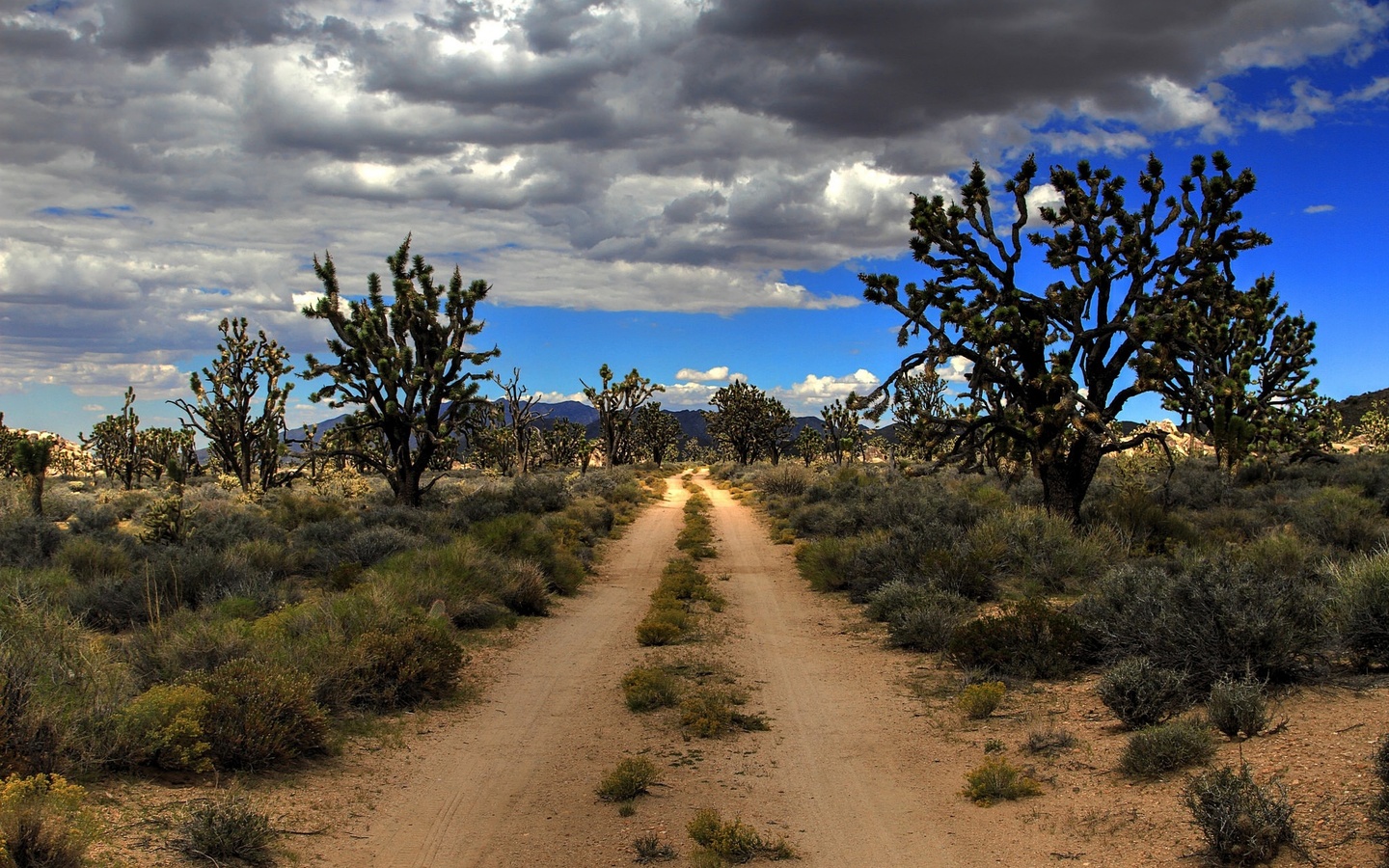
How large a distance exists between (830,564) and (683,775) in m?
9.99

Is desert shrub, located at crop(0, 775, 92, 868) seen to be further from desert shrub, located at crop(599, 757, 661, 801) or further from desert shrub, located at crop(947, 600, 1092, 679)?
desert shrub, located at crop(947, 600, 1092, 679)

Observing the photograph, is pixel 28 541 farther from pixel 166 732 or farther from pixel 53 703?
pixel 166 732

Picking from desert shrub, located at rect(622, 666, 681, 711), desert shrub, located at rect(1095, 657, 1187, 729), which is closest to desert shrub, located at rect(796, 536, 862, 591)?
desert shrub, located at rect(622, 666, 681, 711)

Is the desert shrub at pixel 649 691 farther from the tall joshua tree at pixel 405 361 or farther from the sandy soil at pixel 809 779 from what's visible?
the tall joshua tree at pixel 405 361

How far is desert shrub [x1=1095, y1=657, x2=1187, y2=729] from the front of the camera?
7.23m

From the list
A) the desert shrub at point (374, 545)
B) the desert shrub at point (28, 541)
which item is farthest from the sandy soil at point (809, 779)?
the desert shrub at point (28, 541)

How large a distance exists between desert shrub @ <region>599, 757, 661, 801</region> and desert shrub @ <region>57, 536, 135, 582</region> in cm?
1195

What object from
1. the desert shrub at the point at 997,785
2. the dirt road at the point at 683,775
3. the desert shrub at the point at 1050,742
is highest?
the desert shrub at the point at 1050,742

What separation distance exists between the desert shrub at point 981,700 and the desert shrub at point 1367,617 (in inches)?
117

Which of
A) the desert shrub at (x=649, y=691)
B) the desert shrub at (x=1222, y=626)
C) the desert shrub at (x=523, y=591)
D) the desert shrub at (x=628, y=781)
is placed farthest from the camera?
the desert shrub at (x=523, y=591)

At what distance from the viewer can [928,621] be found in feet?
37.7

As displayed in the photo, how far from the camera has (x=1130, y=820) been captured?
5.73 m

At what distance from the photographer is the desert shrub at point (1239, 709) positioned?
252 inches

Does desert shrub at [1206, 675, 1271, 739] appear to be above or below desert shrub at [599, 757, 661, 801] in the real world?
above
